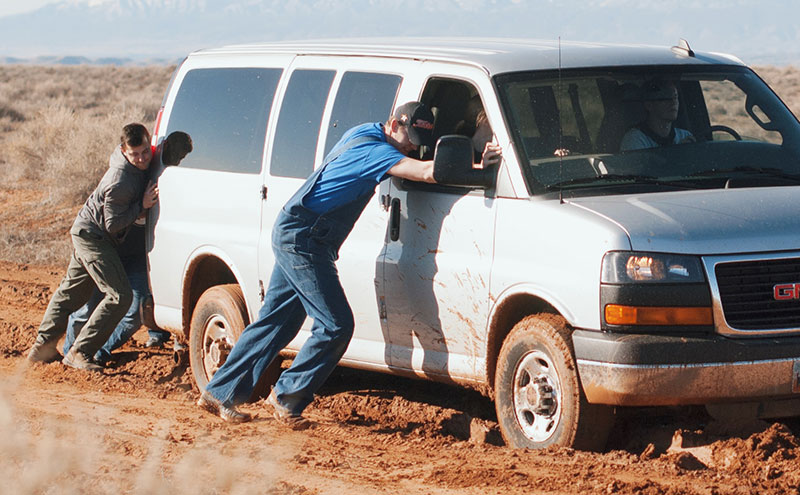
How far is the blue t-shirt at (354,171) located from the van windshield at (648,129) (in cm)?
69

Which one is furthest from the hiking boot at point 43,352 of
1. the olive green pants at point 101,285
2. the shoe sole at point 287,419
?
the shoe sole at point 287,419

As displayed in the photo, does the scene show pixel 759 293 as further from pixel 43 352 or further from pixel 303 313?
pixel 43 352

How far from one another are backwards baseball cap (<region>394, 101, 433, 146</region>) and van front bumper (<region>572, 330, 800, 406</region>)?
1.57 meters

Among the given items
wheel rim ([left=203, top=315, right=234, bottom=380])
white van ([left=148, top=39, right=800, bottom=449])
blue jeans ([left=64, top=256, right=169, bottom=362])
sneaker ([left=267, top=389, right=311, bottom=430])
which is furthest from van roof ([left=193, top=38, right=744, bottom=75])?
blue jeans ([left=64, top=256, right=169, bottom=362])

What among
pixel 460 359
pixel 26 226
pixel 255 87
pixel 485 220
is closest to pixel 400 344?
pixel 460 359

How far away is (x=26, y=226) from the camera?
17.0 meters

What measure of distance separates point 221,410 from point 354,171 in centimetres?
173

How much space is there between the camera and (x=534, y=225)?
5.63 metres

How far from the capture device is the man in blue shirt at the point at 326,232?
6.24 metres

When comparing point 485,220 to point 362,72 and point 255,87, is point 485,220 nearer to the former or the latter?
point 362,72

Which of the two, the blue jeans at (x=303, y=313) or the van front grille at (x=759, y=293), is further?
the blue jeans at (x=303, y=313)

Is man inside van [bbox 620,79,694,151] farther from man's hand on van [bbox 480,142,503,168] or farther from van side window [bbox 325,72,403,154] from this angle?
van side window [bbox 325,72,403,154]

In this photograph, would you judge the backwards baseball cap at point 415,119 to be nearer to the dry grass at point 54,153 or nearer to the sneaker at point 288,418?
the sneaker at point 288,418

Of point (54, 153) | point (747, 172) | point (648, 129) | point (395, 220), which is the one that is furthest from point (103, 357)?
point (54, 153)
